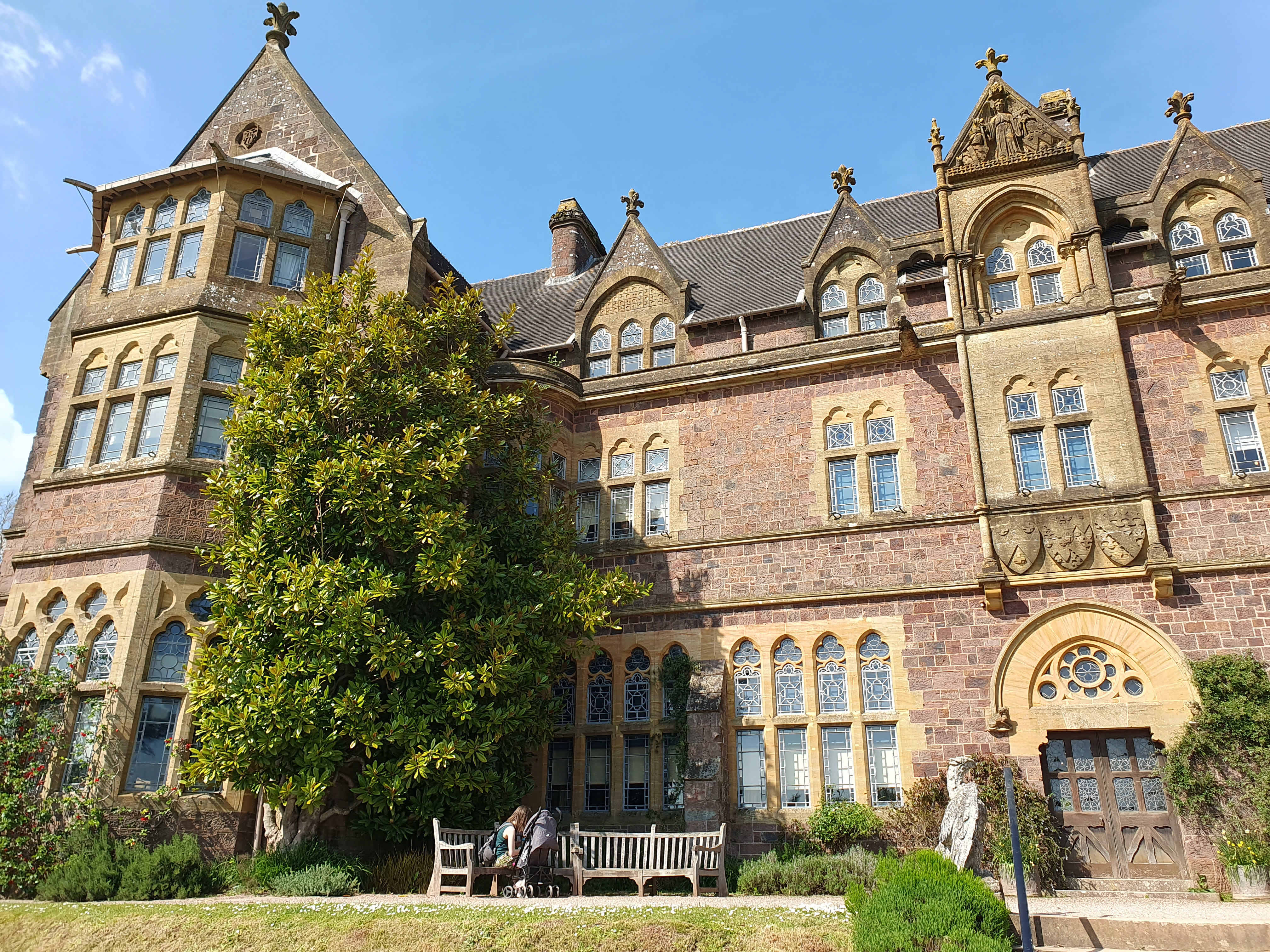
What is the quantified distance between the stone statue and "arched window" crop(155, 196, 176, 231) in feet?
52.7

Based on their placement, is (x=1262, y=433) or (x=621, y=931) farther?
(x=1262, y=433)

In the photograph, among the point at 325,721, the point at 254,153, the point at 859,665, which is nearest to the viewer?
the point at 325,721

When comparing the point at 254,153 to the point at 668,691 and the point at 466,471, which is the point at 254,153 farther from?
the point at 668,691

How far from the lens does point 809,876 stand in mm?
12984

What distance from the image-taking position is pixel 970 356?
53.4 feet

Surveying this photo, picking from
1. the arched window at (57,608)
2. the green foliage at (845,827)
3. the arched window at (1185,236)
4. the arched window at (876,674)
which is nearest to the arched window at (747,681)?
the arched window at (876,674)

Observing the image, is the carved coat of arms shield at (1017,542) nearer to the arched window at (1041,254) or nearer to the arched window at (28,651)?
the arched window at (1041,254)

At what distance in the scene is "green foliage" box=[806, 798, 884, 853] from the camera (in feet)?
46.1

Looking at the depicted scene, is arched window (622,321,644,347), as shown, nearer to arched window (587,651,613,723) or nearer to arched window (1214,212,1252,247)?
arched window (587,651,613,723)

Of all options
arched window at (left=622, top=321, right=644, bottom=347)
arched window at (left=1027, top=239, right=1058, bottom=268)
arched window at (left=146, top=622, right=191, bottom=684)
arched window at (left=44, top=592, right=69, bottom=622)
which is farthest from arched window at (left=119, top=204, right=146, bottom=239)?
arched window at (left=1027, top=239, right=1058, bottom=268)

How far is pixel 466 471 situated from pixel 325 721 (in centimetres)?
464

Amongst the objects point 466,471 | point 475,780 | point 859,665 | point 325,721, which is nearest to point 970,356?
point 859,665

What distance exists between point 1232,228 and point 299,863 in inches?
708

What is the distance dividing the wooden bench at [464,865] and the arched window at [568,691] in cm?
390
